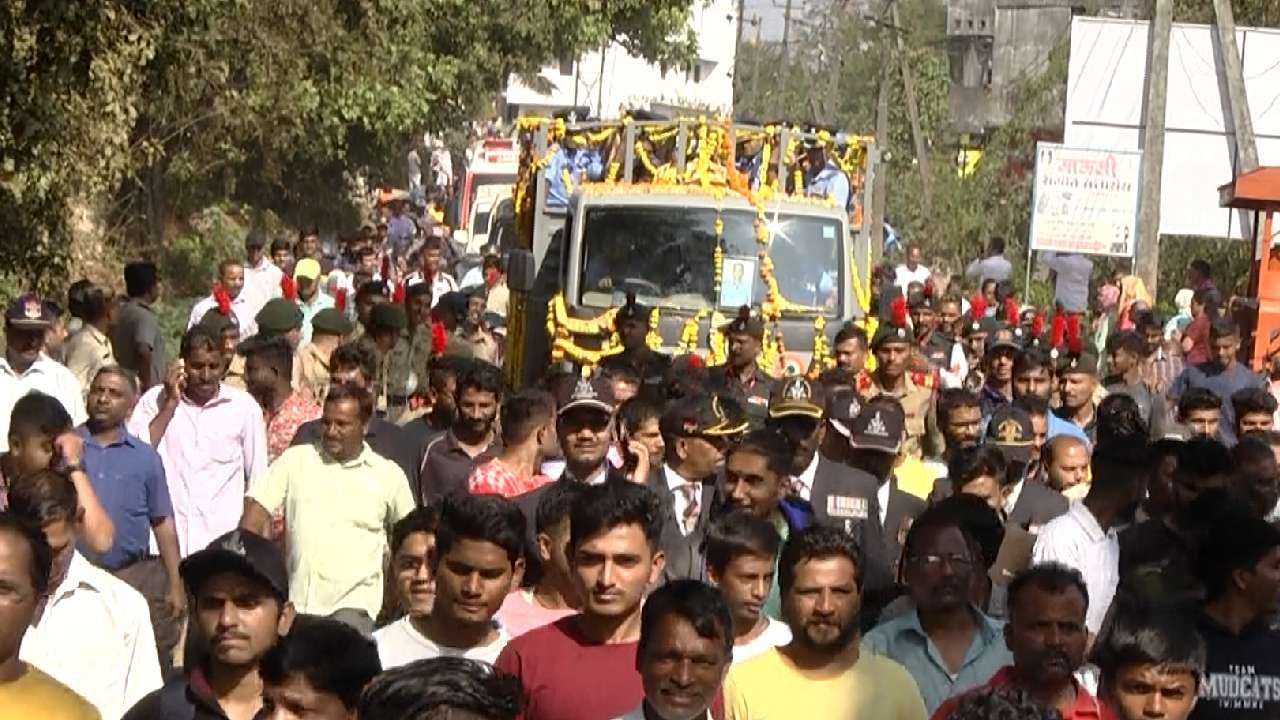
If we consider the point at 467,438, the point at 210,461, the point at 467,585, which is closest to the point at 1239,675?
the point at 467,585

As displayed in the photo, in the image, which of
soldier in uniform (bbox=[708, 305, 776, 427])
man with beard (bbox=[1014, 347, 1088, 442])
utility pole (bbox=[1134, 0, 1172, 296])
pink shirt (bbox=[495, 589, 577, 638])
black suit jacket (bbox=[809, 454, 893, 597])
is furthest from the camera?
utility pole (bbox=[1134, 0, 1172, 296])

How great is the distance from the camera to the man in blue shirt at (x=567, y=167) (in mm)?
17984

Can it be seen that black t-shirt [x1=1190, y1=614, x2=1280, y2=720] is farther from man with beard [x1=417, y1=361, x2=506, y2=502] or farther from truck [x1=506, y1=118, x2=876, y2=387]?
truck [x1=506, y1=118, x2=876, y2=387]

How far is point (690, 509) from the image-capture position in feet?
28.8

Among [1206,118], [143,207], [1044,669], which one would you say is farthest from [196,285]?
[1044,669]

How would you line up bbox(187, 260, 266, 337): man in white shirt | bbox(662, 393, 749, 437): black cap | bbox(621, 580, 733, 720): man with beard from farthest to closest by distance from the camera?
bbox(187, 260, 266, 337): man in white shirt
bbox(662, 393, 749, 437): black cap
bbox(621, 580, 733, 720): man with beard

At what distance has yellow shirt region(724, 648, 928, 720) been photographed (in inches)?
248

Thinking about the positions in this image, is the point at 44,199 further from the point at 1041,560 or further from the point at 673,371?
the point at 1041,560

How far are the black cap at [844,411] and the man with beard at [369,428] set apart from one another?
1.67 m

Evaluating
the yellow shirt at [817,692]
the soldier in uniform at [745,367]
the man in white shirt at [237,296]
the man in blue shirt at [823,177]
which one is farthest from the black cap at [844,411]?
the man in white shirt at [237,296]

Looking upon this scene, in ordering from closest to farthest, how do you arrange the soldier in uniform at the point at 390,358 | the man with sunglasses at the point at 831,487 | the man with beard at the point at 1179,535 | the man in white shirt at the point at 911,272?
the man with beard at the point at 1179,535, the man with sunglasses at the point at 831,487, the soldier in uniform at the point at 390,358, the man in white shirt at the point at 911,272

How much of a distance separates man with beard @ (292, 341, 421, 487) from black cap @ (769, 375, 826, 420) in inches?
58.0

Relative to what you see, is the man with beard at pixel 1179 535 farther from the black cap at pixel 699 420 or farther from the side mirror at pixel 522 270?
the side mirror at pixel 522 270

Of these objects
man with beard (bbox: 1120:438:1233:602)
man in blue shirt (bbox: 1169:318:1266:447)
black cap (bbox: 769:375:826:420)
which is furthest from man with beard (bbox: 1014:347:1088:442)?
man with beard (bbox: 1120:438:1233:602)
